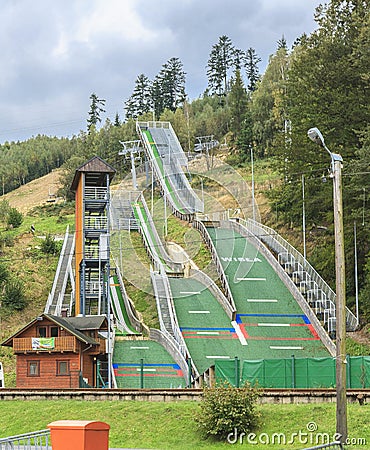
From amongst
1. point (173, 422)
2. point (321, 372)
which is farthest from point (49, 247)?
point (173, 422)

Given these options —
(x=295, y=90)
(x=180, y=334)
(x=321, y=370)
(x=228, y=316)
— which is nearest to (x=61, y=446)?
(x=321, y=370)

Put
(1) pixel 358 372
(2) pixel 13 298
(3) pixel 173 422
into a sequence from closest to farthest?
(3) pixel 173 422
(1) pixel 358 372
(2) pixel 13 298

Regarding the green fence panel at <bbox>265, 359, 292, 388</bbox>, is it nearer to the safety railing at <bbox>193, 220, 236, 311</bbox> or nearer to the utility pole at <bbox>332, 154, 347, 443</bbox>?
the utility pole at <bbox>332, 154, 347, 443</bbox>

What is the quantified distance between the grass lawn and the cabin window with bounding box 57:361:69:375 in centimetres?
888

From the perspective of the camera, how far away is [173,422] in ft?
74.7

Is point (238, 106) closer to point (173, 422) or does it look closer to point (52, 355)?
point (52, 355)

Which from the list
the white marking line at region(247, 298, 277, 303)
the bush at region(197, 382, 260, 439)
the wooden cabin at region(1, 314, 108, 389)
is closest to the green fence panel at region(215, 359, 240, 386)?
the bush at region(197, 382, 260, 439)

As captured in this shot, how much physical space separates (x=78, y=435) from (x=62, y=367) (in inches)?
1050

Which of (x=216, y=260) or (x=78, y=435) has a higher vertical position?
(x=216, y=260)

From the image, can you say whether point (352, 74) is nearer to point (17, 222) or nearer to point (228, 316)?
point (228, 316)

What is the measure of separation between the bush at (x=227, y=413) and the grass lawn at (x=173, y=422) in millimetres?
320

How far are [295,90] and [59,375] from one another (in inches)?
982

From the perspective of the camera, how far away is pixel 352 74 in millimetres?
44750

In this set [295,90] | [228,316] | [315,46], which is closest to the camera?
[228,316]
